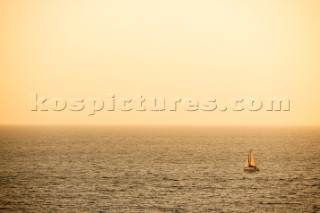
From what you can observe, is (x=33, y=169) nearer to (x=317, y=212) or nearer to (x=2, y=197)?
(x=2, y=197)

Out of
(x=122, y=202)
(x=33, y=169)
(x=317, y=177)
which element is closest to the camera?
(x=122, y=202)

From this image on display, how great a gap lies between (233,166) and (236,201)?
44929 millimetres

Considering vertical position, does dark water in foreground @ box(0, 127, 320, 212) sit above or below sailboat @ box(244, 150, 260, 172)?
below

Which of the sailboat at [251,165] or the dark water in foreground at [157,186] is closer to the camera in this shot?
the dark water in foreground at [157,186]

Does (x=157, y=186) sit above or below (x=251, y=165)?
below

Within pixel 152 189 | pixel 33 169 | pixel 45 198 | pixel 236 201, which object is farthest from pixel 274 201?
pixel 33 169

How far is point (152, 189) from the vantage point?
3233 inches

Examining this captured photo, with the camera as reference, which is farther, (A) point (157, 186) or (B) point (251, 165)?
(B) point (251, 165)

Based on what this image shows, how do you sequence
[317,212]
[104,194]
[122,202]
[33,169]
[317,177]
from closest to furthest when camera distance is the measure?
1. [317,212]
2. [122,202]
3. [104,194]
4. [317,177]
5. [33,169]

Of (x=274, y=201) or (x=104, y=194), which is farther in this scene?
(x=104, y=194)

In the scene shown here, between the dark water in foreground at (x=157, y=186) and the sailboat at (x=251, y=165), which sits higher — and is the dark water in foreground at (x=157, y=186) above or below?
below

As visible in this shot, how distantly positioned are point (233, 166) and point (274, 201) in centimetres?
4413

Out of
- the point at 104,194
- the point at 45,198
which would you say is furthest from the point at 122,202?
the point at 45,198

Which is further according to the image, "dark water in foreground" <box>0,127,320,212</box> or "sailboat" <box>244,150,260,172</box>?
"sailboat" <box>244,150,260,172</box>
